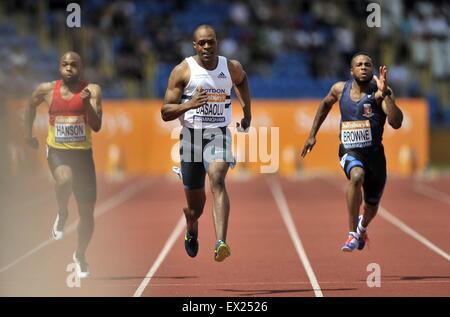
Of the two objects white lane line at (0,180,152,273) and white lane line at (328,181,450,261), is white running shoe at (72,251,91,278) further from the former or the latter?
white lane line at (328,181,450,261)

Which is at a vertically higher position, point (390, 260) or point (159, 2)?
point (159, 2)

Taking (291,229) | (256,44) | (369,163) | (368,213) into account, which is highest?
(256,44)

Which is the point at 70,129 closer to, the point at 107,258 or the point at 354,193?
the point at 107,258

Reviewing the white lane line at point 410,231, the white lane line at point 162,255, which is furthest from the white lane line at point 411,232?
the white lane line at point 162,255

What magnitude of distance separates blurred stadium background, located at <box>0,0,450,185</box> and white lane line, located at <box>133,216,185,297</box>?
42.3 feet

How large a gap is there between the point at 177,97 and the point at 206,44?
533mm

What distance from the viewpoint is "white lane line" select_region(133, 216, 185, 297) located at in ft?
32.9

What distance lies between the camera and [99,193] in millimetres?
23062

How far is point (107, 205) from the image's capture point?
66.2 ft

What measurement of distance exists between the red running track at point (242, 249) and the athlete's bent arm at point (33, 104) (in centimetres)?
130

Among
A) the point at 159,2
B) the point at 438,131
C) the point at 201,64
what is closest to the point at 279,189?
the point at 438,131

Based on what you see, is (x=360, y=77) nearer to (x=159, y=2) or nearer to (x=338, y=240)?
(x=338, y=240)

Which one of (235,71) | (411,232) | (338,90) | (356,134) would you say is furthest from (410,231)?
(235,71)

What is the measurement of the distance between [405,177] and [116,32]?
30.8 feet
